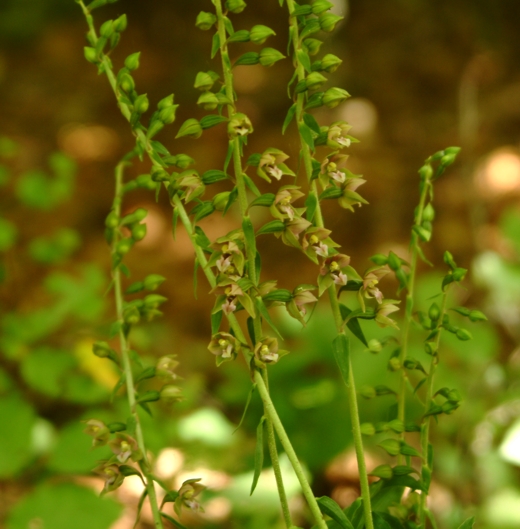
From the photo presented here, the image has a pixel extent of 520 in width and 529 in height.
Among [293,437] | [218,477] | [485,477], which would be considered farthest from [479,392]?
[218,477]

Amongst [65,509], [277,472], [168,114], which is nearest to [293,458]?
[277,472]

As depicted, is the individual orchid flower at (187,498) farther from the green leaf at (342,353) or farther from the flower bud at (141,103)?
the flower bud at (141,103)

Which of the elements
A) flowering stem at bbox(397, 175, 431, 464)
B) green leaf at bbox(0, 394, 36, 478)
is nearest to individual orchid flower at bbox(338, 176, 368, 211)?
flowering stem at bbox(397, 175, 431, 464)

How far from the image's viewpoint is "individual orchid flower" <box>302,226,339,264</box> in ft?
2.60

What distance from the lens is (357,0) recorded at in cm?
451

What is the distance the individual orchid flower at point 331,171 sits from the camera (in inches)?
32.7

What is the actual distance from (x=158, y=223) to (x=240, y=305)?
2.74 metres

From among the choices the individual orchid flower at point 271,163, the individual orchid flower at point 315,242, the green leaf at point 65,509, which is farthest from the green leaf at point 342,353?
the green leaf at point 65,509

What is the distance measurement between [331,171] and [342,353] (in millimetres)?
230

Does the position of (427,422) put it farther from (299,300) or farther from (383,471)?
(299,300)

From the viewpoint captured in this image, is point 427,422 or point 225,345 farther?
point 427,422

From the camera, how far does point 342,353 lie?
829 millimetres

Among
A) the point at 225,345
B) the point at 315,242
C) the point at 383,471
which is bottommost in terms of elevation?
the point at 383,471

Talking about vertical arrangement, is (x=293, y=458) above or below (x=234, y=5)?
below
